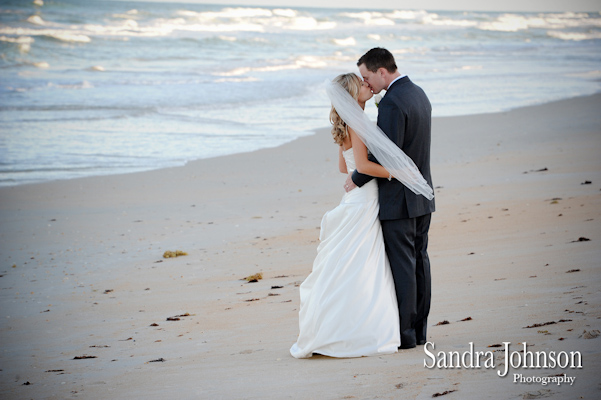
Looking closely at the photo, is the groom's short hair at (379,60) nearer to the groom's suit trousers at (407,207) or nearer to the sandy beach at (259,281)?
the groom's suit trousers at (407,207)

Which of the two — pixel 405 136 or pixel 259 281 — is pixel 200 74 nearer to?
pixel 259 281

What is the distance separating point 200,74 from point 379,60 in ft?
96.7

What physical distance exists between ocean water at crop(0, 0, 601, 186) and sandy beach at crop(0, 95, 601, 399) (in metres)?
2.96

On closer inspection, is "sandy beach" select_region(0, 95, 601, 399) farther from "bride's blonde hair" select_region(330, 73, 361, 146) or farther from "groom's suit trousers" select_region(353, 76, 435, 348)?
"bride's blonde hair" select_region(330, 73, 361, 146)

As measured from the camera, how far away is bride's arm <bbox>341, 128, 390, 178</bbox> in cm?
396

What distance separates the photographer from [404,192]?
4012 millimetres

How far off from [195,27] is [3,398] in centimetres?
5450

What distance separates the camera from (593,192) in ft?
Result: 26.6

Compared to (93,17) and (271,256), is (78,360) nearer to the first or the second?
(271,256)

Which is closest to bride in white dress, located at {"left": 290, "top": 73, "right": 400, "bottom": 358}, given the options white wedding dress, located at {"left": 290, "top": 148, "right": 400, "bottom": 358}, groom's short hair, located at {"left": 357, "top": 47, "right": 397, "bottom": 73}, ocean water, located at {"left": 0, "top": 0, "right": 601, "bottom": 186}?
white wedding dress, located at {"left": 290, "top": 148, "right": 400, "bottom": 358}

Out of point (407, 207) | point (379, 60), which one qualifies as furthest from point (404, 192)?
point (379, 60)

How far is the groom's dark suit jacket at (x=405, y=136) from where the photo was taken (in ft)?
12.8

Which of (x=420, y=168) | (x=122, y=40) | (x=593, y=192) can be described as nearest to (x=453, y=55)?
(x=122, y=40)

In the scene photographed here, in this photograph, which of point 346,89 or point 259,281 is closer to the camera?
point 346,89
